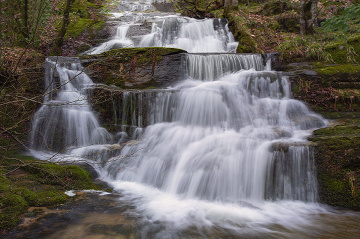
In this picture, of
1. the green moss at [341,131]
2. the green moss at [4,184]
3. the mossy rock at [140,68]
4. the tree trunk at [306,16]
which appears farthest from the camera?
the tree trunk at [306,16]

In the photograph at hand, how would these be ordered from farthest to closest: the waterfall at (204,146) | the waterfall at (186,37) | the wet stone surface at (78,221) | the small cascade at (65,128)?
the waterfall at (186,37), the small cascade at (65,128), the waterfall at (204,146), the wet stone surface at (78,221)

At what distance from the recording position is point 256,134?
6785 mm

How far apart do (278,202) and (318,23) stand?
15.7 meters

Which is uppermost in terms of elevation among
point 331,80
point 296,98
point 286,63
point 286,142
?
point 286,63

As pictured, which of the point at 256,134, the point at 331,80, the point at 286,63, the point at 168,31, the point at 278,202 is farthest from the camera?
the point at 168,31

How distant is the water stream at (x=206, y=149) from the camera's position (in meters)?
4.70

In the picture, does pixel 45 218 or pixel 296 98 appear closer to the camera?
pixel 45 218

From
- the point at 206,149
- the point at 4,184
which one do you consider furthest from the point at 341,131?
the point at 4,184

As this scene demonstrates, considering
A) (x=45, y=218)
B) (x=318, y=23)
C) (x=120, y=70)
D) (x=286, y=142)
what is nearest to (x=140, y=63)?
(x=120, y=70)

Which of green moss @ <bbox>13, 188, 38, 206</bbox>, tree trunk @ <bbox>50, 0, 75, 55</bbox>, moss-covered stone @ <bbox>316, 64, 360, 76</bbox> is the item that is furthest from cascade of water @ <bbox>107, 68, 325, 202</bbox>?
tree trunk @ <bbox>50, 0, 75, 55</bbox>

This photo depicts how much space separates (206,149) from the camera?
6.65 metres

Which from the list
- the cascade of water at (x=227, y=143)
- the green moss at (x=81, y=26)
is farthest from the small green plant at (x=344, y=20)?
the green moss at (x=81, y=26)

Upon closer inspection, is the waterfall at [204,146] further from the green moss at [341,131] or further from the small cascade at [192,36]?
the small cascade at [192,36]

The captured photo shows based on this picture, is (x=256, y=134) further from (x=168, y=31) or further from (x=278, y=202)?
(x=168, y=31)
